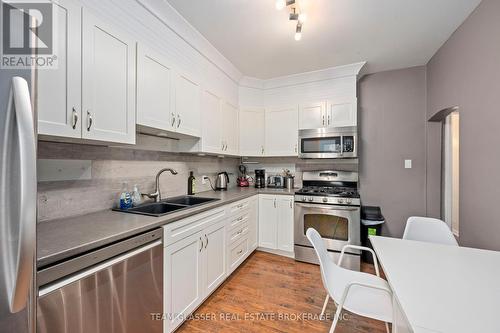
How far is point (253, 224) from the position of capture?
288 cm

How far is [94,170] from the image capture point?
1.57 m

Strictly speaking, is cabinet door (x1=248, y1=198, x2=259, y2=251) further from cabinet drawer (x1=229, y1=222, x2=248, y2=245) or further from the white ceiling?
the white ceiling

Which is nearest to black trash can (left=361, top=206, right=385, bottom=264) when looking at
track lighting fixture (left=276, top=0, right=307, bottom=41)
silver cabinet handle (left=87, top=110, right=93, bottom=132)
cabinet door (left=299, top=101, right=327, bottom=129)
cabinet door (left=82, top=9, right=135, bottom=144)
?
cabinet door (left=299, top=101, right=327, bottom=129)

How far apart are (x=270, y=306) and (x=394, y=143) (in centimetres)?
271

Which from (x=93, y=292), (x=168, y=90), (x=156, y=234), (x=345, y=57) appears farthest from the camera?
(x=345, y=57)

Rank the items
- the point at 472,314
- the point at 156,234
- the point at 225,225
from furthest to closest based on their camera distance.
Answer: the point at 225,225 < the point at 156,234 < the point at 472,314

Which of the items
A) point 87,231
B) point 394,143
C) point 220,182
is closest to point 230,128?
point 220,182

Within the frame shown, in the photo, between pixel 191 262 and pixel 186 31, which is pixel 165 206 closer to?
pixel 191 262

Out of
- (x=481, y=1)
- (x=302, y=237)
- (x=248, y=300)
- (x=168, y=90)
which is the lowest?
(x=248, y=300)

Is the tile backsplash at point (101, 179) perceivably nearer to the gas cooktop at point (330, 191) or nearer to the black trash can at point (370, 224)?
the gas cooktop at point (330, 191)

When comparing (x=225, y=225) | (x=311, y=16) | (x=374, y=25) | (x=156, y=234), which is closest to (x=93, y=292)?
(x=156, y=234)

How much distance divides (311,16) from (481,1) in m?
1.32

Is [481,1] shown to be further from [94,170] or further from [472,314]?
[94,170]

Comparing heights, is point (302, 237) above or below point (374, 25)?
below
